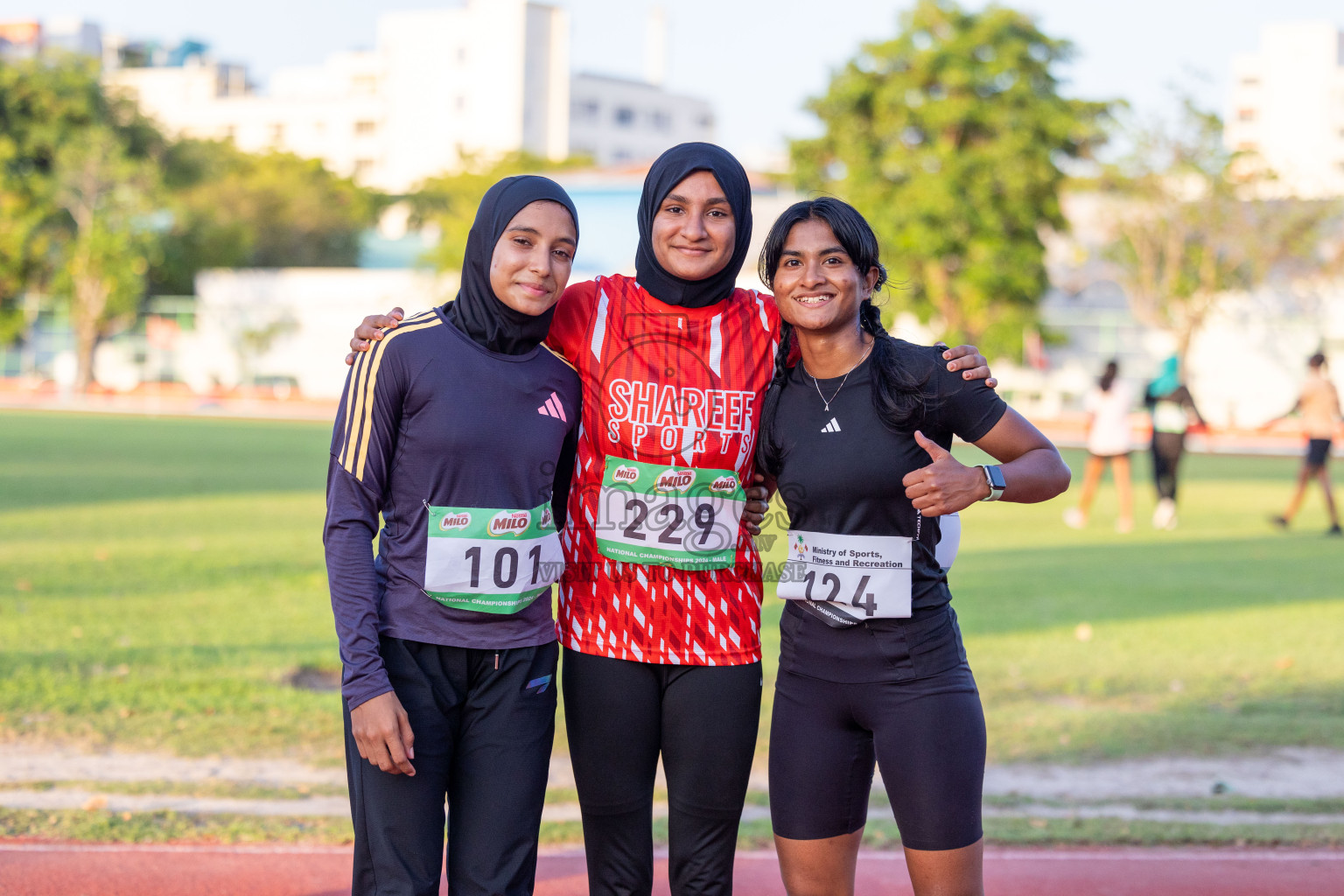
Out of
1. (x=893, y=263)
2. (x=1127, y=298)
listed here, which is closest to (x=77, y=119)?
(x=893, y=263)

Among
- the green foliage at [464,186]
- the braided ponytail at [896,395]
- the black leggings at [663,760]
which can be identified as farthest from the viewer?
the green foliage at [464,186]

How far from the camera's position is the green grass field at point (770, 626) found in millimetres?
6664

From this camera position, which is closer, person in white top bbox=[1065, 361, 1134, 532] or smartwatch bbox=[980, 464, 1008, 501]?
smartwatch bbox=[980, 464, 1008, 501]

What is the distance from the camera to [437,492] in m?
3.22

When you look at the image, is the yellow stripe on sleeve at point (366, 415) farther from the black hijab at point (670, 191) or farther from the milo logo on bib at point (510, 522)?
the black hijab at point (670, 191)

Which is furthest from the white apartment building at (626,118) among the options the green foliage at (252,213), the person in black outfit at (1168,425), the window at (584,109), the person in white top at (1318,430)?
the person in white top at (1318,430)

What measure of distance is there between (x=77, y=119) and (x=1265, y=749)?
56179 mm

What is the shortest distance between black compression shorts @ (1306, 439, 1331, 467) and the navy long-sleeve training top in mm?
14919

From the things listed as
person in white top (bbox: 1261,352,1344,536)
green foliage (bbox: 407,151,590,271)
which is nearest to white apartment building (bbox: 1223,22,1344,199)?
green foliage (bbox: 407,151,590,271)

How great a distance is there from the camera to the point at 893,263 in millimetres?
38281

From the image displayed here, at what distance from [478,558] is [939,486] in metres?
1.14

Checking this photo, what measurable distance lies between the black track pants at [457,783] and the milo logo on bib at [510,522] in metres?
0.30

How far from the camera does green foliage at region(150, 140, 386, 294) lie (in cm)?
5500

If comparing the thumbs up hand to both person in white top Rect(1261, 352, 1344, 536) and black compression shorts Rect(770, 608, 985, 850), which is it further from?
person in white top Rect(1261, 352, 1344, 536)
